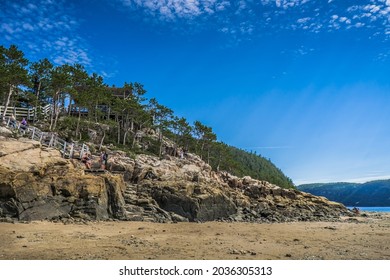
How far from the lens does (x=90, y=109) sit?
173 ft

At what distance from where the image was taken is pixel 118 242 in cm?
1228

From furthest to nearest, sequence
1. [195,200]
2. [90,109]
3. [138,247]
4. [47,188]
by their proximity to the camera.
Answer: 1. [90,109]
2. [195,200]
3. [47,188]
4. [138,247]

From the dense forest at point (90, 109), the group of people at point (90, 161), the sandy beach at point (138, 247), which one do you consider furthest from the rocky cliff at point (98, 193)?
the dense forest at point (90, 109)

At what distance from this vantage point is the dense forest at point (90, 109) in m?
43.0

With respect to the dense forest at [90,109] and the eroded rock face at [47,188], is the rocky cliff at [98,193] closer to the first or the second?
the eroded rock face at [47,188]

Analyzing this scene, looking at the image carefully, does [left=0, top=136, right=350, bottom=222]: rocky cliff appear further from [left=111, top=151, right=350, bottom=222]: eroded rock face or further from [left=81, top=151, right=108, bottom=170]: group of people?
[left=81, top=151, right=108, bottom=170]: group of people

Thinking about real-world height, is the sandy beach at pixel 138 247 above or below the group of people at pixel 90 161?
below

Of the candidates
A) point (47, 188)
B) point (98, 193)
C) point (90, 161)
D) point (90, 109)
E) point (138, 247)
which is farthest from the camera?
point (90, 109)

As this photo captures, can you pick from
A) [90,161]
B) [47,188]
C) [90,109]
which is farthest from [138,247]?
[90,109]

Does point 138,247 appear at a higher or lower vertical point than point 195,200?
lower

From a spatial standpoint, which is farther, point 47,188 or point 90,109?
point 90,109

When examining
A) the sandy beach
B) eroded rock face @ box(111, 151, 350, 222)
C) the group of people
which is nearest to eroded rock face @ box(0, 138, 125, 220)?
the sandy beach

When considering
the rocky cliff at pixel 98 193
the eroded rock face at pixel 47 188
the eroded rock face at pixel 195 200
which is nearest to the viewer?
the eroded rock face at pixel 47 188

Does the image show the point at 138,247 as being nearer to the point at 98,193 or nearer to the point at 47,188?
the point at 98,193
